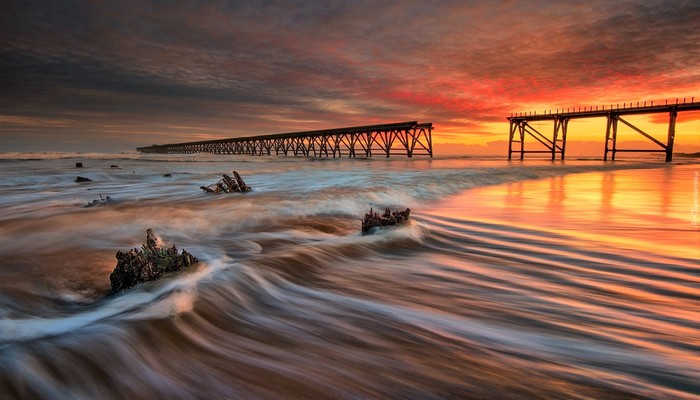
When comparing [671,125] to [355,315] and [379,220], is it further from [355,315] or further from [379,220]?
[355,315]

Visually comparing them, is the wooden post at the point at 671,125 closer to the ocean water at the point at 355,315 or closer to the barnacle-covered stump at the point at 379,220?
the ocean water at the point at 355,315

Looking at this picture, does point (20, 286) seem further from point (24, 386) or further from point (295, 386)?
point (295, 386)

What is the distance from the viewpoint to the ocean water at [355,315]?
5.34 feet

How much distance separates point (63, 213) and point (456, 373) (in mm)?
6631

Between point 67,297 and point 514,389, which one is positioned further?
point 67,297

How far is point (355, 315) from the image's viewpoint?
2.48 metres

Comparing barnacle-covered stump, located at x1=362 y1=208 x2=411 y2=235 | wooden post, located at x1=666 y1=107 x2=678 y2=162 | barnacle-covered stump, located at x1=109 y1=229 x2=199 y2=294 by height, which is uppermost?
wooden post, located at x1=666 y1=107 x2=678 y2=162

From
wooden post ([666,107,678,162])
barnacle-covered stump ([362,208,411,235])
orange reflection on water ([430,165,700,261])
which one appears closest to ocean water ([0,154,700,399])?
Result: orange reflection on water ([430,165,700,261])

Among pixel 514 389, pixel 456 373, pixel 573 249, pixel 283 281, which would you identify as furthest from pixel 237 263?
pixel 573 249

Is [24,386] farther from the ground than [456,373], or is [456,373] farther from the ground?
[24,386]

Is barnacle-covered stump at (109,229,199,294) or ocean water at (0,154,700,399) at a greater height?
barnacle-covered stump at (109,229,199,294)

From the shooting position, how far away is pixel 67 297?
260cm

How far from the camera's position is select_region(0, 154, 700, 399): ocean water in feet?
5.34

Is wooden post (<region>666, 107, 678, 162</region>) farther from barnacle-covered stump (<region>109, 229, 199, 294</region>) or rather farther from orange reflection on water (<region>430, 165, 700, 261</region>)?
barnacle-covered stump (<region>109, 229, 199, 294</region>)
